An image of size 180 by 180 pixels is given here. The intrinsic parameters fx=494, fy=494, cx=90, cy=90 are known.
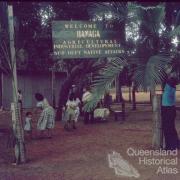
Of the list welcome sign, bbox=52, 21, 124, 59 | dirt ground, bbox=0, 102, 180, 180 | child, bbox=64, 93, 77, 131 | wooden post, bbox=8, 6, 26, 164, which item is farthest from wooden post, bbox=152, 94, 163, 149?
child, bbox=64, 93, 77, 131

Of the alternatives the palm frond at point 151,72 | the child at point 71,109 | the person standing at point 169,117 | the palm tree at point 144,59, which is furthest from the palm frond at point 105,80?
the child at point 71,109

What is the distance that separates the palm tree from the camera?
9.16m

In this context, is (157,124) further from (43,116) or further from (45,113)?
(43,116)

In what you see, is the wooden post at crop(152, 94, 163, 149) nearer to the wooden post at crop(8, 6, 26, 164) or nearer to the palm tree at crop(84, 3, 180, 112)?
the palm tree at crop(84, 3, 180, 112)

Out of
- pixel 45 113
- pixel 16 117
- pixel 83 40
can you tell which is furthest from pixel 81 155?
pixel 45 113

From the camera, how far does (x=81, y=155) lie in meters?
10.1

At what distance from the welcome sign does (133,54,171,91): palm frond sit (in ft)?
3.06

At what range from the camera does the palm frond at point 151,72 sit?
8.98m

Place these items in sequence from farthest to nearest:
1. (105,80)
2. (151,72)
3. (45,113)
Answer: (45,113)
(105,80)
(151,72)

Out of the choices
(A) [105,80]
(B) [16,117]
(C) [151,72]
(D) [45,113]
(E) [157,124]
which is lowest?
(E) [157,124]

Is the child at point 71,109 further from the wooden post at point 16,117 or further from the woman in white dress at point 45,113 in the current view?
the wooden post at point 16,117

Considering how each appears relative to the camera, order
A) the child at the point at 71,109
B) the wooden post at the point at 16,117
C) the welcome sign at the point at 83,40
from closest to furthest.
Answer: the wooden post at the point at 16,117 → the welcome sign at the point at 83,40 → the child at the point at 71,109

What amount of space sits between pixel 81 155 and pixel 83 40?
92.3 inches

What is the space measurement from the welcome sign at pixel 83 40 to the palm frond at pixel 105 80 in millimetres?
311
